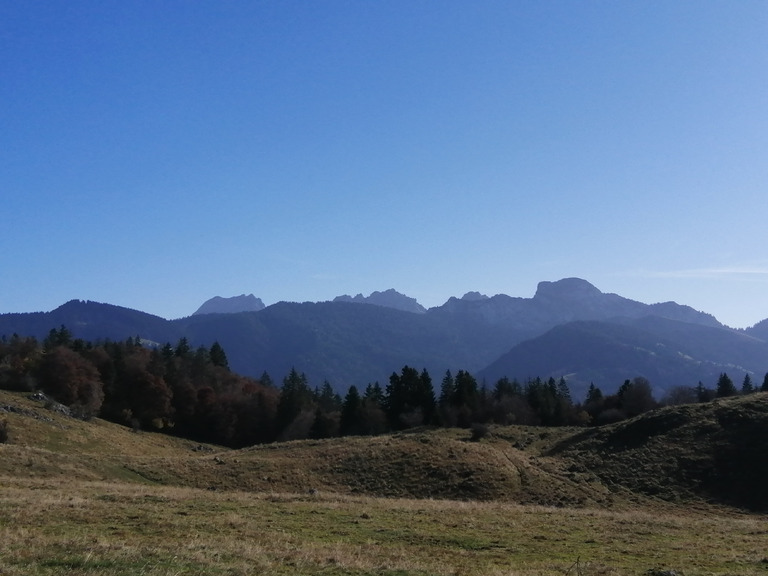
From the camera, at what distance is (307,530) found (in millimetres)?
23984

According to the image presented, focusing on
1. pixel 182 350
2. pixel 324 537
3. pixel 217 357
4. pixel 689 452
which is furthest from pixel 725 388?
pixel 182 350

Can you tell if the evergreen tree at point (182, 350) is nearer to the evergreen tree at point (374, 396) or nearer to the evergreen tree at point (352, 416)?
the evergreen tree at point (374, 396)

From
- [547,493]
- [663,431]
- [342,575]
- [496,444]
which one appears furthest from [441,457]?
[342,575]

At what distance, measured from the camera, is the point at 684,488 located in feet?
173

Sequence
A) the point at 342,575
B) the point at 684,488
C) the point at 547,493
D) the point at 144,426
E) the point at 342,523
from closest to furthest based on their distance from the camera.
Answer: the point at 342,575 → the point at 342,523 → the point at 547,493 → the point at 684,488 → the point at 144,426

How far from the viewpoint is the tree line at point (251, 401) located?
92.5 metres

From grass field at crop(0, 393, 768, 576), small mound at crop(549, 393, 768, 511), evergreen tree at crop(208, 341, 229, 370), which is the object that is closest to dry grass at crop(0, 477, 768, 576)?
grass field at crop(0, 393, 768, 576)

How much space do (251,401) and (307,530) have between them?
88.8 metres

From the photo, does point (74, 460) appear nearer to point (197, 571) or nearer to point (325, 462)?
point (325, 462)

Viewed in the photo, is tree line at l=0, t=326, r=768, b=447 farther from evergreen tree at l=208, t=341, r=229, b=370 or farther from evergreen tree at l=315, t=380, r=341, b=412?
evergreen tree at l=208, t=341, r=229, b=370

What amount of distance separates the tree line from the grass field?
43.7m

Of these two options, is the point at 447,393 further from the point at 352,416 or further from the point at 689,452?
the point at 689,452

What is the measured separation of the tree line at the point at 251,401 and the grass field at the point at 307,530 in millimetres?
43681

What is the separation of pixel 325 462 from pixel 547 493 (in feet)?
57.5
